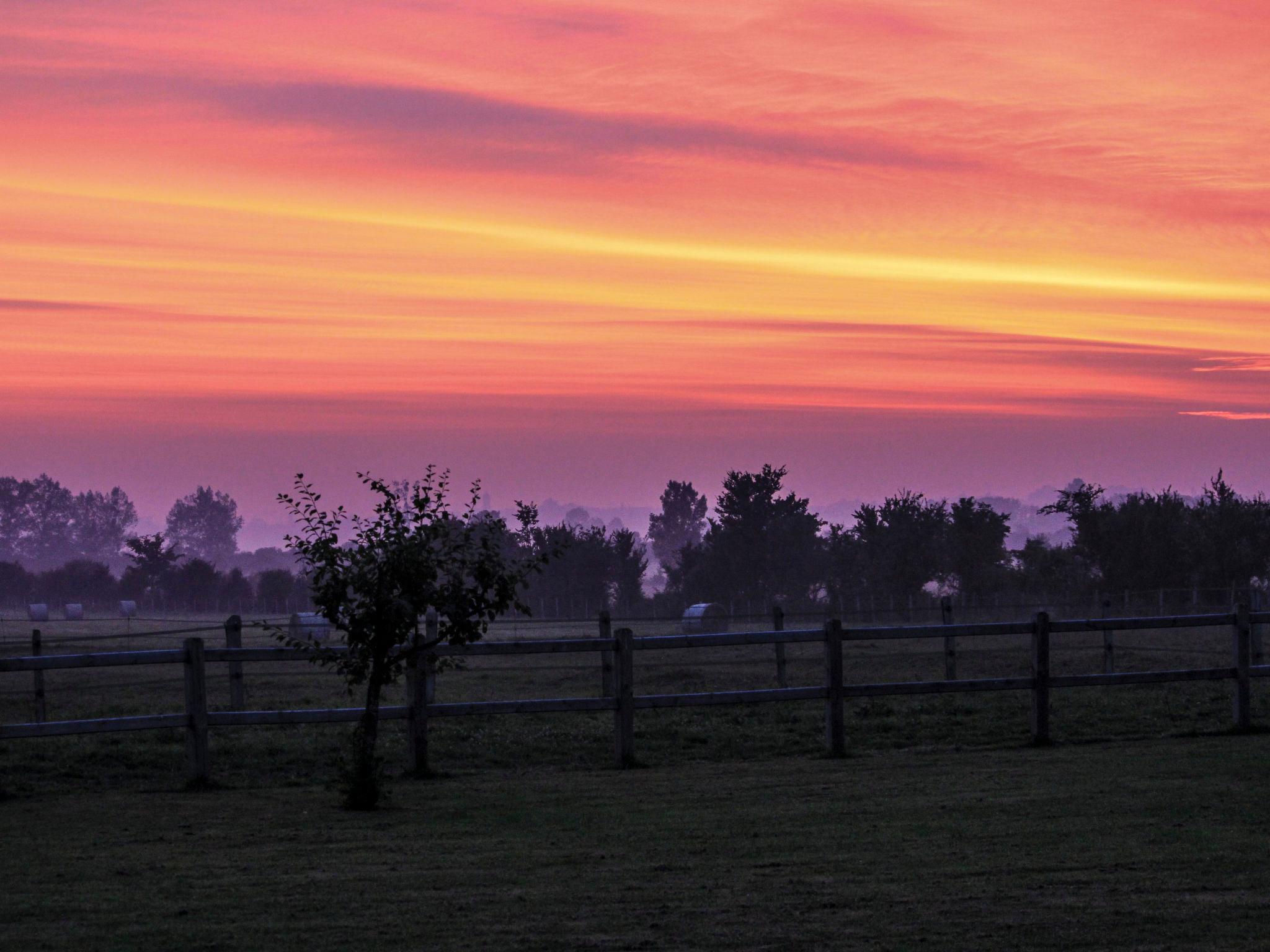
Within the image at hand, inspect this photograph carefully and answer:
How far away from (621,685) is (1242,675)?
8.18 meters

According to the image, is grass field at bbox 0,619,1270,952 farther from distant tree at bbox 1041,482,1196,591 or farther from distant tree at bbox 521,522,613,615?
distant tree at bbox 521,522,613,615

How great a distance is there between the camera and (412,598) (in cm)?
1401

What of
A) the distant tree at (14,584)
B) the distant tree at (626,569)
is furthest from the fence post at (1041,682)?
the distant tree at (14,584)

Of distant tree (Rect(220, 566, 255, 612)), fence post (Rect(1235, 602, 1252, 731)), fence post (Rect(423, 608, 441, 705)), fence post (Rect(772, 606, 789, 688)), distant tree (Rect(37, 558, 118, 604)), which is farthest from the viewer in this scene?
distant tree (Rect(37, 558, 118, 604))

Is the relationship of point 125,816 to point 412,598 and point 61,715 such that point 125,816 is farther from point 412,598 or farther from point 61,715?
point 61,715

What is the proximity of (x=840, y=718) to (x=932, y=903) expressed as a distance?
8360 mm

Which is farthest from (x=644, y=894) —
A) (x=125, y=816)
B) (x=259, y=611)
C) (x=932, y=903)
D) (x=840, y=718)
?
(x=259, y=611)

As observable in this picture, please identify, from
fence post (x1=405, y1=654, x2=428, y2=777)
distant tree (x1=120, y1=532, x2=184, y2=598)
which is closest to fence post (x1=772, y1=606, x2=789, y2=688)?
fence post (x1=405, y1=654, x2=428, y2=777)

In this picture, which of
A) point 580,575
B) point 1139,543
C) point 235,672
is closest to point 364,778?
point 235,672

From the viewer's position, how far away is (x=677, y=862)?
10734mm

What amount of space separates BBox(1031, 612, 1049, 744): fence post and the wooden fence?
0.02 m

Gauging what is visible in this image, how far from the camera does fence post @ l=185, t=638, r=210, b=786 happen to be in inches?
597

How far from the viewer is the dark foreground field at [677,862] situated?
Result: 861cm

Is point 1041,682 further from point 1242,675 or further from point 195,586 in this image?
point 195,586
